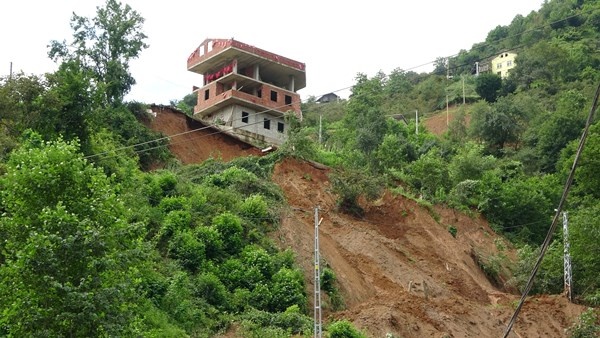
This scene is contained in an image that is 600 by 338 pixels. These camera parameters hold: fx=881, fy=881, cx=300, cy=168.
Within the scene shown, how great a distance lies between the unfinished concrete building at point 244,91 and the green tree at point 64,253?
29.3 metres

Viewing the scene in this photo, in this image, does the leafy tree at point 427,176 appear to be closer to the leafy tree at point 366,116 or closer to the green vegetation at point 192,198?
the green vegetation at point 192,198

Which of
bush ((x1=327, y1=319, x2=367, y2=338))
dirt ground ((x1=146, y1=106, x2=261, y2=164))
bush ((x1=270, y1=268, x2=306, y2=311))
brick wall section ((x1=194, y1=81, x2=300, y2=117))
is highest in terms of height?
brick wall section ((x1=194, y1=81, x2=300, y2=117))

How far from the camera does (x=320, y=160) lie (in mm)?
42500

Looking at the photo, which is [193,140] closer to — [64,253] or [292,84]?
[292,84]

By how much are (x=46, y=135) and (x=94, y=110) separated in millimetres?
2062

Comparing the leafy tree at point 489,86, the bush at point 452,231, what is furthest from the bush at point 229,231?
the leafy tree at point 489,86

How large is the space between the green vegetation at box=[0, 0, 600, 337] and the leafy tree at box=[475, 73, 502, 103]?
10.2 metres

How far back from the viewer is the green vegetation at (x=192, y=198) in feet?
57.1

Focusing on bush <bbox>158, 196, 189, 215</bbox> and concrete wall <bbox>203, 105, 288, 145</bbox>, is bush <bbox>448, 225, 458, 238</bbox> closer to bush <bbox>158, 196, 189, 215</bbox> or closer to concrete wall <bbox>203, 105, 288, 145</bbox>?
concrete wall <bbox>203, 105, 288, 145</bbox>

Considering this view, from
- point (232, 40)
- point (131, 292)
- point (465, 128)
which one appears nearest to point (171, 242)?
point (131, 292)

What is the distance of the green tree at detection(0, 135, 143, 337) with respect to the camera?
660 inches

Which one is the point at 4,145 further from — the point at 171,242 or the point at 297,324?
the point at 297,324

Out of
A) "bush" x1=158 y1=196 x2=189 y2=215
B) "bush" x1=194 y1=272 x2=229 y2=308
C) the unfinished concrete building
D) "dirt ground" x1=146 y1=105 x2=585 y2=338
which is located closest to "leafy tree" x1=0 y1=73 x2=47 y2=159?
"bush" x1=158 y1=196 x2=189 y2=215

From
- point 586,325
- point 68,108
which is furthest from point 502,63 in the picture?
point 68,108
